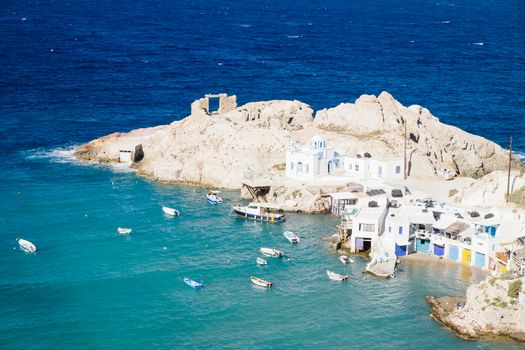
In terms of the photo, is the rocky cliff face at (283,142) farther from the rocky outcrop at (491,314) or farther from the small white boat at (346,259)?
the rocky outcrop at (491,314)

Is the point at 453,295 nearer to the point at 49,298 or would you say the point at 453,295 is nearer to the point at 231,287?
the point at 231,287

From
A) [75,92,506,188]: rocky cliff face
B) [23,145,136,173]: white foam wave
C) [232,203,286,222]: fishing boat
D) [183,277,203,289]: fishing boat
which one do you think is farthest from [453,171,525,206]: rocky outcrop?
[23,145,136,173]: white foam wave

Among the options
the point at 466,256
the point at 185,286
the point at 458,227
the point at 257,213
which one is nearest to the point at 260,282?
the point at 185,286

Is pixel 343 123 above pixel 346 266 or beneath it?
above

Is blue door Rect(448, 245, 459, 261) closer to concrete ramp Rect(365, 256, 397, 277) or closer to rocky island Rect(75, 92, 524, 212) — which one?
concrete ramp Rect(365, 256, 397, 277)

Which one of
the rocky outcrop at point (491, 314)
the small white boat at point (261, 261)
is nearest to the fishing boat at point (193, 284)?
the small white boat at point (261, 261)

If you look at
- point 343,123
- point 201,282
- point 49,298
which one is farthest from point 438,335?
point 343,123
